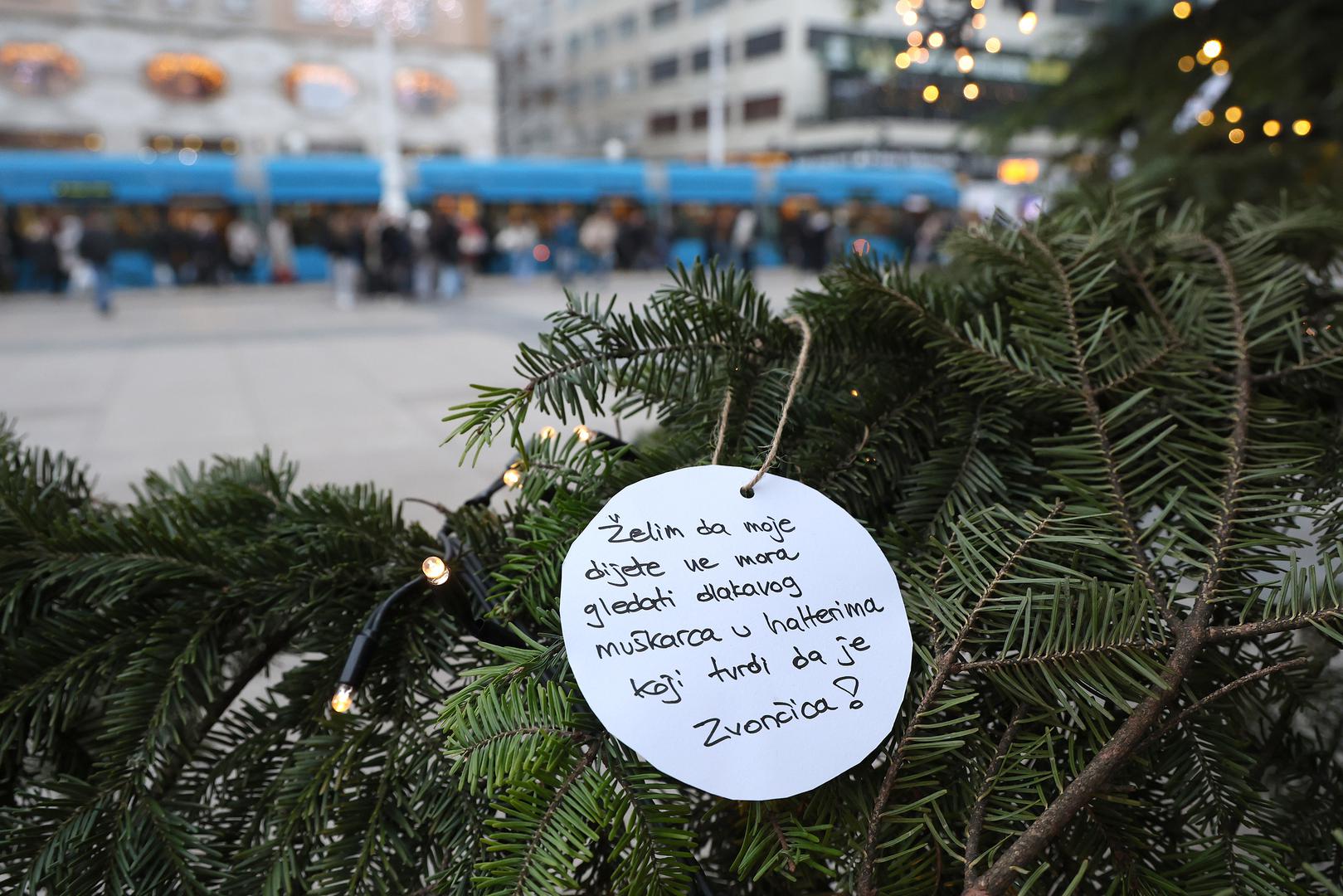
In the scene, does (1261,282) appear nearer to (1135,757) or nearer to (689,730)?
(1135,757)

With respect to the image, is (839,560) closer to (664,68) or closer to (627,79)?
(664,68)

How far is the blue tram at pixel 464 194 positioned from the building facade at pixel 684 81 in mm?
2655

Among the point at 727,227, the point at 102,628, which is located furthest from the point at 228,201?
the point at 102,628

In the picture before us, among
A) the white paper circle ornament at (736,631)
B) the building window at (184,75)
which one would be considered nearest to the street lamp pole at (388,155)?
the building window at (184,75)

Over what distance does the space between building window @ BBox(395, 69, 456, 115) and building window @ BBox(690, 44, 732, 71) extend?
12828 millimetres

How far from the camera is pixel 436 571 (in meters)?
0.69

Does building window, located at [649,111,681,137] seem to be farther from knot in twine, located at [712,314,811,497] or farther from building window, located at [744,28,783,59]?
knot in twine, located at [712,314,811,497]

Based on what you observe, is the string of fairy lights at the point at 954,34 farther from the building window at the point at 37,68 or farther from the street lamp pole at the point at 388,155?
the building window at the point at 37,68

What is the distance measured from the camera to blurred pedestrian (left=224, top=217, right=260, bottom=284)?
49.1 ft

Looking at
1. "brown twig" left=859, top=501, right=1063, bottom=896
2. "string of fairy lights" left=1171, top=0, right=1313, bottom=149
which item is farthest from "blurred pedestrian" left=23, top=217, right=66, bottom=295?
"brown twig" left=859, top=501, right=1063, bottom=896

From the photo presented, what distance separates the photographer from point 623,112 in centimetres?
4169

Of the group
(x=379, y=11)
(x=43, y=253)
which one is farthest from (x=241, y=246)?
(x=379, y=11)

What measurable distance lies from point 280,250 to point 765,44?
23.8 m

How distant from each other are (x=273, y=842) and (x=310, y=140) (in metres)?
29.4
